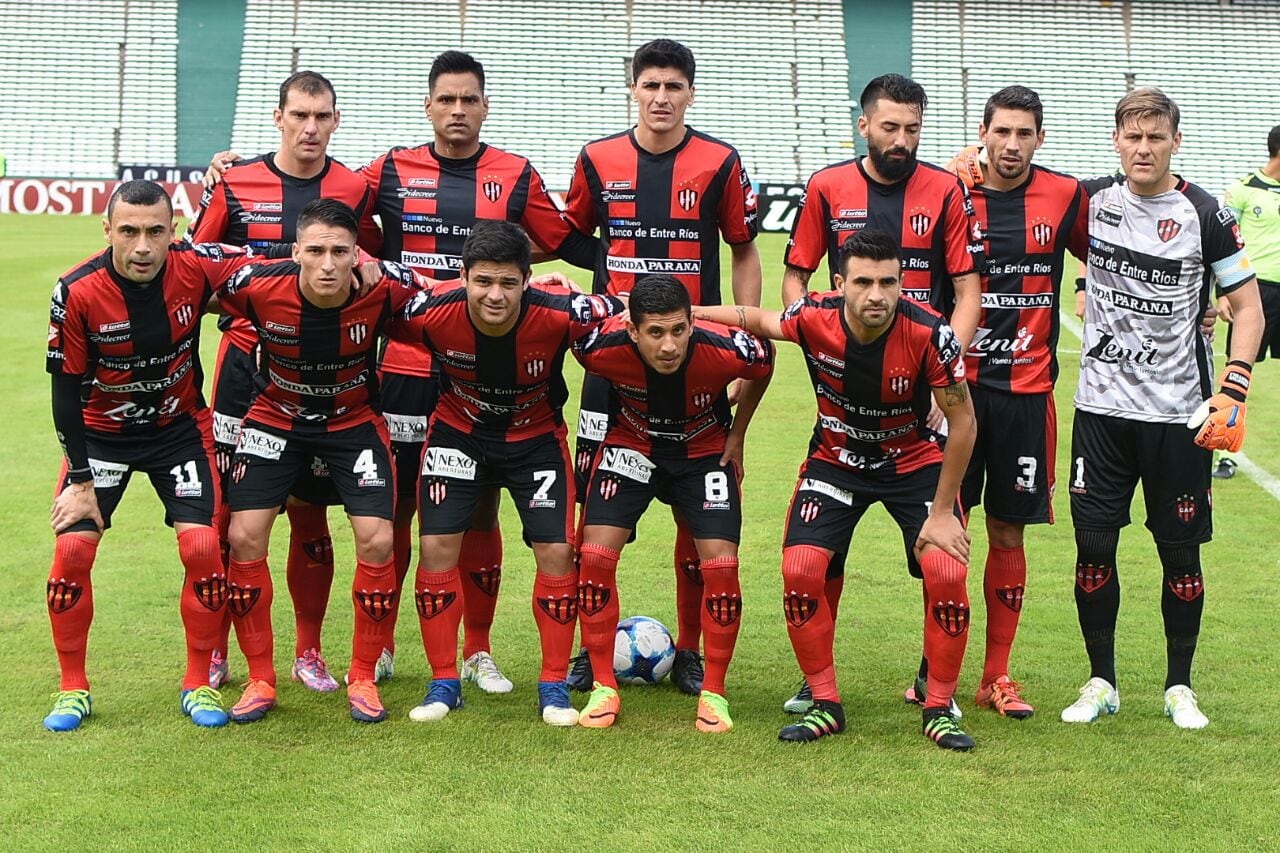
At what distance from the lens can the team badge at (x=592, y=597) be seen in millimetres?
5461

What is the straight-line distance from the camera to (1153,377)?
5.39 metres

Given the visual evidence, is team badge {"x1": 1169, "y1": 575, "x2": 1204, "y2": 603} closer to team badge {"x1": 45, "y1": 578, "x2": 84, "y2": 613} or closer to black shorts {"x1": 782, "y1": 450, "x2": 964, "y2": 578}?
black shorts {"x1": 782, "y1": 450, "x2": 964, "y2": 578}

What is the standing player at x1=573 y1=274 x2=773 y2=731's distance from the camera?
5.27 metres

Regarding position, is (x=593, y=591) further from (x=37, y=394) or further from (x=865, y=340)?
(x=37, y=394)

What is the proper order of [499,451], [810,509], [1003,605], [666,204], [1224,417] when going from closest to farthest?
[1224,417] → [810,509] → [499,451] → [1003,605] → [666,204]

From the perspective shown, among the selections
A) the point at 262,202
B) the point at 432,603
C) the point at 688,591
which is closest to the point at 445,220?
the point at 262,202

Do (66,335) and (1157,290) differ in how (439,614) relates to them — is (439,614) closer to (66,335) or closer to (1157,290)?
(66,335)

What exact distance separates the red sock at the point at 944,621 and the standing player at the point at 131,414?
8.83ft

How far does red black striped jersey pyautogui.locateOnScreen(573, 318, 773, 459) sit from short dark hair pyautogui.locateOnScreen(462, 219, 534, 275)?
1.45ft

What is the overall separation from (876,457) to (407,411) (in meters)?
2.01

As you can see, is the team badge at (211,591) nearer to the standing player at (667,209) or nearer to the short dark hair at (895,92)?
the standing player at (667,209)

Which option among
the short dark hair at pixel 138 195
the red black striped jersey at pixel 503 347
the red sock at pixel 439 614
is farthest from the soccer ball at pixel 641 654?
the short dark hair at pixel 138 195

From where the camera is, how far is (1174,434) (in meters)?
5.37

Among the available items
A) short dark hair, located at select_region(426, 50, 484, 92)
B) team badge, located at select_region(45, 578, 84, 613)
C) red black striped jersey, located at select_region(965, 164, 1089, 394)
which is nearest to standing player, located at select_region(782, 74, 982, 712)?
red black striped jersey, located at select_region(965, 164, 1089, 394)
